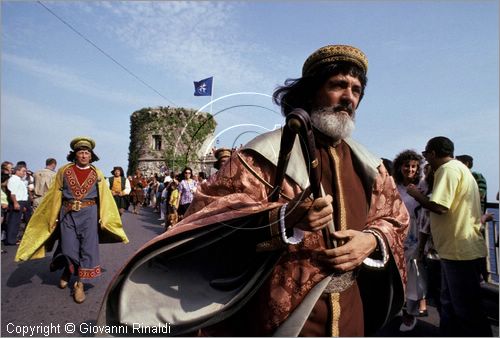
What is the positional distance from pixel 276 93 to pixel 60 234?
15.6ft

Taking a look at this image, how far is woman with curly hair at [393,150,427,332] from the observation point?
4.70m

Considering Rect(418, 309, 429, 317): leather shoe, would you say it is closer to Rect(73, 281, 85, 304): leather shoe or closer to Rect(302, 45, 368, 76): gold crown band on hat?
Rect(302, 45, 368, 76): gold crown band on hat

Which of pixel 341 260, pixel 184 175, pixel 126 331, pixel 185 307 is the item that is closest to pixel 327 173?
pixel 341 260

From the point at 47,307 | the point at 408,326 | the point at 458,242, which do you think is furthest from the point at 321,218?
the point at 47,307

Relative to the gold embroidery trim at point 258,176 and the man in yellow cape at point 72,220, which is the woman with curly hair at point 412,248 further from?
the man in yellow cape at point 72,220

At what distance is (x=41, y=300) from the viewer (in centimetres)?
523

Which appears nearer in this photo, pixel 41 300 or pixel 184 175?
pixel 41 300

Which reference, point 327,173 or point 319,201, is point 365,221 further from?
point 319,201

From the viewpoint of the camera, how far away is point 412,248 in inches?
196

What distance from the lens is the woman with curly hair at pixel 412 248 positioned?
4703 millimetres

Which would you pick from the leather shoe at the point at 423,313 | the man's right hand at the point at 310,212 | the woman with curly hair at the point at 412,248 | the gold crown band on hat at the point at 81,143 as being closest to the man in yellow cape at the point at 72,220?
the gold crown band on hat at the point at 81,143

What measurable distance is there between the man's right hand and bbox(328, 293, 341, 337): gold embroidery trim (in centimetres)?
49

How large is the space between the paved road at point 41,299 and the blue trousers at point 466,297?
3113mm

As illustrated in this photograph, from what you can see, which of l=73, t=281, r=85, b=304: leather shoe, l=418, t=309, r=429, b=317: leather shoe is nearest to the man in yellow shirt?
l=418, t=309, r=429, b=317: leather shoe
